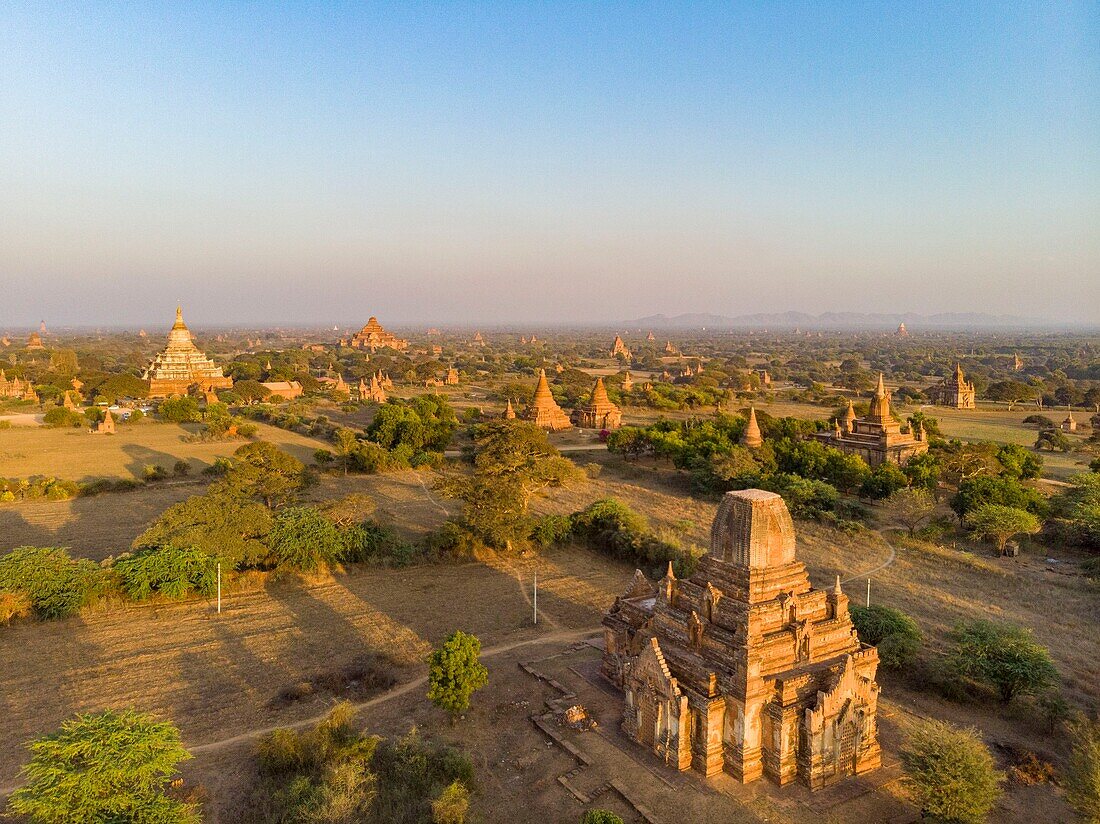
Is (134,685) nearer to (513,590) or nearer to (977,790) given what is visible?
(513,590)

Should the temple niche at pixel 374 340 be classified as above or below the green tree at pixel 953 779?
above

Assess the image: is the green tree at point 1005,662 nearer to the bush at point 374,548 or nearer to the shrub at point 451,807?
the shrub at point 451,807

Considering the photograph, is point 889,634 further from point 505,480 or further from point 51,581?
point 51,581

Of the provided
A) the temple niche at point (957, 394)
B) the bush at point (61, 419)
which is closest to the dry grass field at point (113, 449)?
the bush at point (61, 419)

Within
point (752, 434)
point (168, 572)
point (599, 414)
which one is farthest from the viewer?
point (599, 414)

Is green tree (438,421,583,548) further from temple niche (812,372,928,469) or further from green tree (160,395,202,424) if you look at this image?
green tree (160,395,202,424)

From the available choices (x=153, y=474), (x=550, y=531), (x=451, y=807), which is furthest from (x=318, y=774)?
(x=153, y=474)
